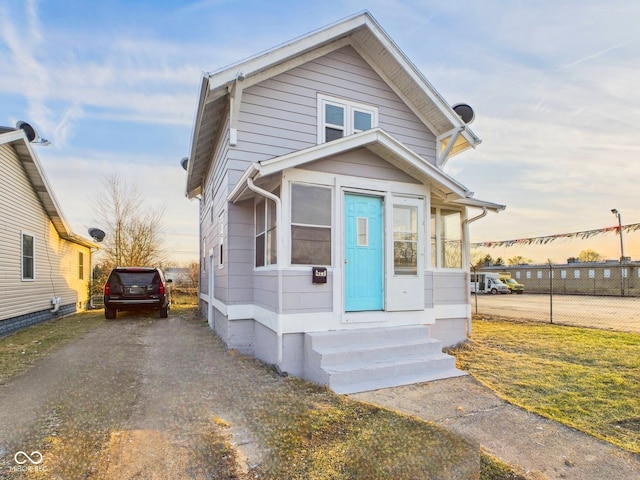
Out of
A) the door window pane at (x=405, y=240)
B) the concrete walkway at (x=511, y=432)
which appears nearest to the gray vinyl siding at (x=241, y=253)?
the door window pane at (x=405, y=240)

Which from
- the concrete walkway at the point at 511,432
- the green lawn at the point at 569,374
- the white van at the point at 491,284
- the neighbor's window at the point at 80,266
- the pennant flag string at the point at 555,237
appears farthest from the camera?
the white van at the point at 491,284

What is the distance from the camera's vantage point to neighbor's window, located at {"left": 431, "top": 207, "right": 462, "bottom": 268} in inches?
299

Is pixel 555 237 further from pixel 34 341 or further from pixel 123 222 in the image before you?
pixel 123 222

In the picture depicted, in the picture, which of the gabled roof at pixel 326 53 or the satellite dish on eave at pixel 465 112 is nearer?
the gabled roof at pixel 326 53

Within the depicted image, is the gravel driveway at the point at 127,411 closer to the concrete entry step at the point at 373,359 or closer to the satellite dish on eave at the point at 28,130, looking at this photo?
the concrete entry step at the point at 373,359

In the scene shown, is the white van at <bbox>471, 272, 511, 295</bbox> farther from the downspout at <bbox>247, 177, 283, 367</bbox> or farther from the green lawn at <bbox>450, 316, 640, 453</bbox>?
the downspout at <bbox>247, 177, 283, 367</bbox>

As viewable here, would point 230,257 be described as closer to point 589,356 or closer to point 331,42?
point 331,42

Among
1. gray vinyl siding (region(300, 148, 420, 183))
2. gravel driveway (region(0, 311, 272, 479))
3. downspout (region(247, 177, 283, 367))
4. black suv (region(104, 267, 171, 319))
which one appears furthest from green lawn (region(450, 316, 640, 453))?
black suv (region(104, 267, 171, 319))

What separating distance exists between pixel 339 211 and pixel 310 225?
0.53 m

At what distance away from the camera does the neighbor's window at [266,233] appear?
5.59m

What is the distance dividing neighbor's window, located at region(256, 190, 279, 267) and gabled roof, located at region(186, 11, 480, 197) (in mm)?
1605

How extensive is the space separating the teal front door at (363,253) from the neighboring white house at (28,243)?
8.46 m

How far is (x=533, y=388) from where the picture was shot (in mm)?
4555

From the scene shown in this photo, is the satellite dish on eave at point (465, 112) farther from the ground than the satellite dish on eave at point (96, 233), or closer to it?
farther from the ground
